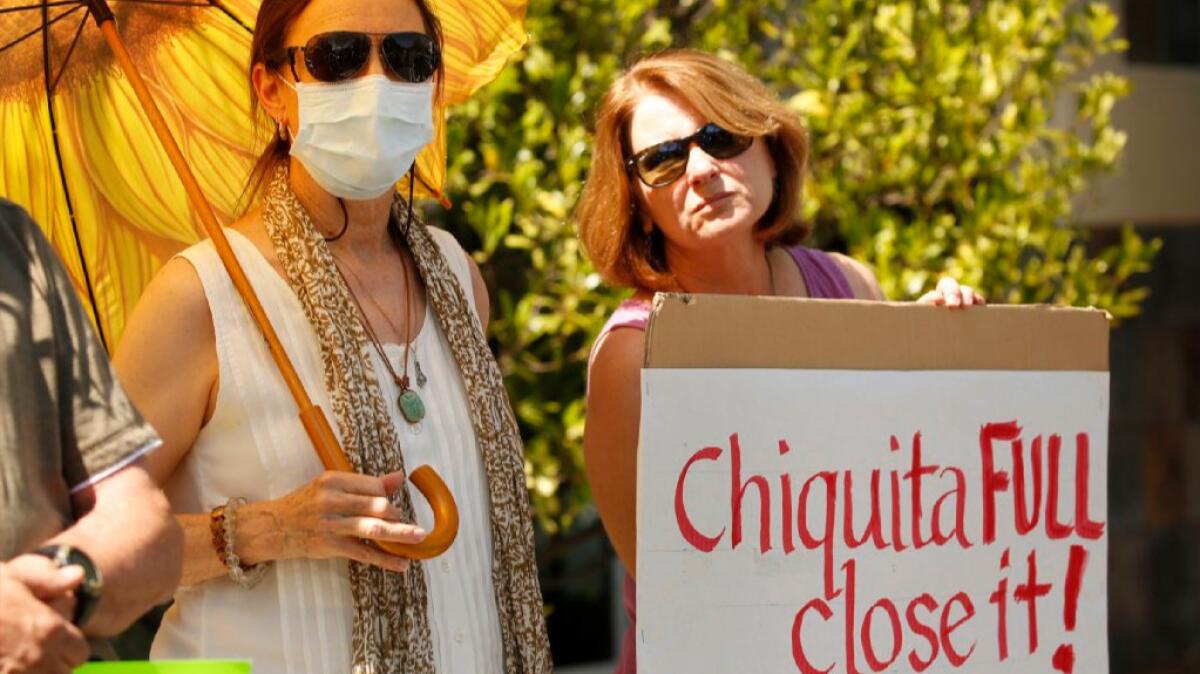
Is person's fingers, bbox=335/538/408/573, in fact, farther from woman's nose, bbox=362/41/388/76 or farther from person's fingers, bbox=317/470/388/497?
woman's nose, bbox=362/41/388/76

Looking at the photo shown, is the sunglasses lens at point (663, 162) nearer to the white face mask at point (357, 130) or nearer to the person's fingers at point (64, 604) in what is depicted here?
the white face mask at point (357, 130)

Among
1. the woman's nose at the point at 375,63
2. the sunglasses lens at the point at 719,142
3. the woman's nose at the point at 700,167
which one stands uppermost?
the woman's nose at the point at 375,63

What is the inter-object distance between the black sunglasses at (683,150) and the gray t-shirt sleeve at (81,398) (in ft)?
4.14

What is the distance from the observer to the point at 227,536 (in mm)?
2283

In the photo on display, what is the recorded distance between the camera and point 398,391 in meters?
2.46

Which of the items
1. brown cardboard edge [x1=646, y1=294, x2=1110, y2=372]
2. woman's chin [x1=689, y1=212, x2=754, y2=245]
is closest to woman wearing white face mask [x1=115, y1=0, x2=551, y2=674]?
brown cardboard edge [x1=646, y1=294, x2=1110, y2=372]

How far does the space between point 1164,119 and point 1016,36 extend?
2.71 meters

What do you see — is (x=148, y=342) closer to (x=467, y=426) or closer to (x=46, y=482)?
(x=467, y=426)

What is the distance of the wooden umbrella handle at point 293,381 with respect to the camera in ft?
7.63

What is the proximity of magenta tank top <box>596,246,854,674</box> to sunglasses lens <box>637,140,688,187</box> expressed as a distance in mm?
201

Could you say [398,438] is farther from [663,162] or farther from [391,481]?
[663,162]

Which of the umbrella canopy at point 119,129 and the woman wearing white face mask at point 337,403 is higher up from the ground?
the umbrella canopy at point 119,129

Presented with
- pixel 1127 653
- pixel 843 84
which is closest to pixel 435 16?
pixel 843 84

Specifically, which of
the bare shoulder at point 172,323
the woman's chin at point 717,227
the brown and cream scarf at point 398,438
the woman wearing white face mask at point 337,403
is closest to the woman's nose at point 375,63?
the woman wearing white face mask at point 337,403
